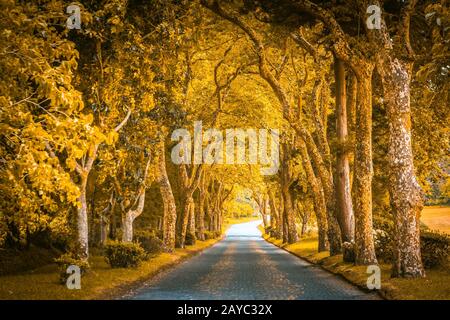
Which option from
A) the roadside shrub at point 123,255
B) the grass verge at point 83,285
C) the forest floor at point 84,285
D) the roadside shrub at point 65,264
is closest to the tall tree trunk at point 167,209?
the forest floor at point 84,285

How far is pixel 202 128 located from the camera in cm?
3762

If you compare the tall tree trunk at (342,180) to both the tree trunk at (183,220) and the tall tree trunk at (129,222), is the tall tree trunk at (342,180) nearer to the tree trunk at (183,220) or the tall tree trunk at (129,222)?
the tall tree trunk at (129,222)

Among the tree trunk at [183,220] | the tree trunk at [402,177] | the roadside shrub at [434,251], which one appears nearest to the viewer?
the tree trunk at [402,177]

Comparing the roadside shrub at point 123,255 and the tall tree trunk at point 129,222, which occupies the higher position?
the tall tree trunk at point 129,222

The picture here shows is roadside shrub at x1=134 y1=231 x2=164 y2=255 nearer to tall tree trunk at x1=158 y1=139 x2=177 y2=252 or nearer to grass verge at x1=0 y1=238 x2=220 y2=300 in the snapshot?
tall tree trunk at x1=158 y1=139 x2=177 y2=252

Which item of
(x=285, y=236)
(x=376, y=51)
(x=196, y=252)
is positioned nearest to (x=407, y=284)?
(x=376, y=51)

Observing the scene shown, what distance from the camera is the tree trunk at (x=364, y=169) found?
59.0 ft

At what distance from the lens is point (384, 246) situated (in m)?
20.9

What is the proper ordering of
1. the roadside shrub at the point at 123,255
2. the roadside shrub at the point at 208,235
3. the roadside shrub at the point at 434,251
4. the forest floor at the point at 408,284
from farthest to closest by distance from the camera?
the roadside shrub at the point at 208,235 → the roadside shrub at the point at 123,255 → the roadside shrub at the point at 434,251 → the forest floor at the point at 408,284
